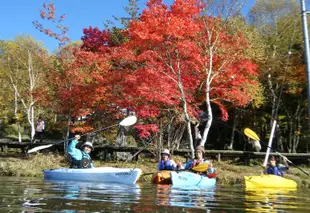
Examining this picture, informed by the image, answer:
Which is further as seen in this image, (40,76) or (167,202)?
(40,76)

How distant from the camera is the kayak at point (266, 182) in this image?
9.28m

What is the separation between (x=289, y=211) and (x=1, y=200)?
148 inches

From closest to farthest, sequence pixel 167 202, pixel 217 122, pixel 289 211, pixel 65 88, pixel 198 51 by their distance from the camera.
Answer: pixel 289 211 → pixel 167 202 → pixel 198 51 → pixel 65 88 → pixel 217 122

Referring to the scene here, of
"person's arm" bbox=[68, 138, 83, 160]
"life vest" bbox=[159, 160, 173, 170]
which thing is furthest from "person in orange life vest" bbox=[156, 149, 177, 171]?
"person's arm" bbox=[68, 138, 83, 160]

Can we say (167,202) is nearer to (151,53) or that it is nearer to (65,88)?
(151,53)

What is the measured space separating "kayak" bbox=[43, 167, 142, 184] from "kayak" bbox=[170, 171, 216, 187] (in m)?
1.13

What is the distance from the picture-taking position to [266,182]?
9430 mm

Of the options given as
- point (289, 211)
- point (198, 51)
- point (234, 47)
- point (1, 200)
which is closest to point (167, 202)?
point (289, 211)

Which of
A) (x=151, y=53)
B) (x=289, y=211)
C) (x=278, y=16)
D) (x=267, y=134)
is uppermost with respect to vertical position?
(x=278, y=16)

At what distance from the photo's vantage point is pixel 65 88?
1471 cm

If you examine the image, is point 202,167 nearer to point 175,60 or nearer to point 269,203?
point 269,203

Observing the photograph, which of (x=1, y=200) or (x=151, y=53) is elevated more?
(x=151, y=53)

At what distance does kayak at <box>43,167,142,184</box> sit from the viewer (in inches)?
397

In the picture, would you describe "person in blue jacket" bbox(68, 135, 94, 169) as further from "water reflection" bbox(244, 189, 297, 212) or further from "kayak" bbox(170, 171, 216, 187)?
"water reflection" bbox(244, 189, 297, 212)
